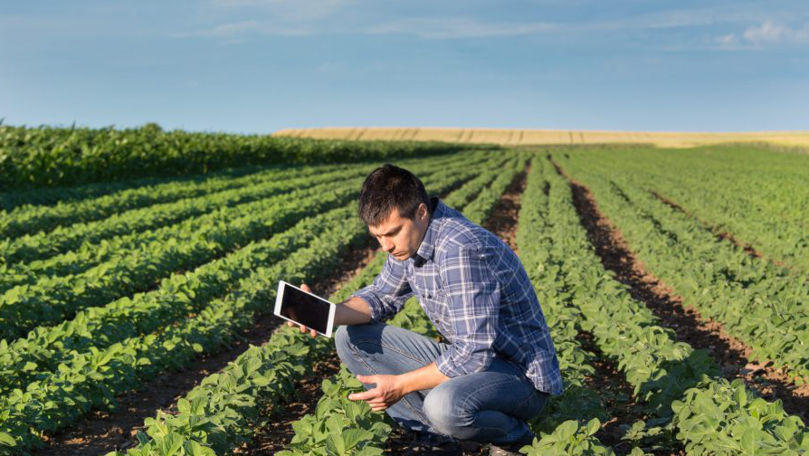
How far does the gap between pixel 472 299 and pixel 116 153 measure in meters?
19.7

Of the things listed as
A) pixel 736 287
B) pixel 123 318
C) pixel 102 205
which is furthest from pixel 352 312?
pixel 102 205

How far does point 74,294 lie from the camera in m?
7.79

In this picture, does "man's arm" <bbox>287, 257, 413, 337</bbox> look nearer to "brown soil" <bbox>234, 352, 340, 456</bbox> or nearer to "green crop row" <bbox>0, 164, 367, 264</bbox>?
"brown soil" <bbox>234, 352, 340, 456</bbox>

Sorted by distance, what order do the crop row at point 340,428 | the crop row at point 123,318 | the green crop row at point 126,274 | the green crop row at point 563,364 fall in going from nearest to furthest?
the crop row at point 340,428, the green crop row at point 563,364, the crop row at point 123,318, the green crop row at point 126,274

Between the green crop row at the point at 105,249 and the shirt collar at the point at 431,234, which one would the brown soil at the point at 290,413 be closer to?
the shirt collar at the point at 431,234

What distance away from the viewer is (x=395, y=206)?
3.35 m

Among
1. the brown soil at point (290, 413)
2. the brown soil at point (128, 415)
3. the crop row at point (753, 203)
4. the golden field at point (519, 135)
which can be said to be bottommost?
the brown soil at point (128, 415)

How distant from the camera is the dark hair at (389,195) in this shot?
3.34 meters

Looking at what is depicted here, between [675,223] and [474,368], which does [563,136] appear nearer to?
[675,223]

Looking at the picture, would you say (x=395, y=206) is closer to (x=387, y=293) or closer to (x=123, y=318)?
(x=387, y=293)

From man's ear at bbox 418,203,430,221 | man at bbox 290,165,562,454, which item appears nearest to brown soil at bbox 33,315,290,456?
man at bbox 290,165,562,454

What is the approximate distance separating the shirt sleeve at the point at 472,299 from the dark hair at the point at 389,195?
0.35 metres

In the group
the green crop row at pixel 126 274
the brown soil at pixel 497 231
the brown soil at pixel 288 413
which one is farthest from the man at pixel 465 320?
the green crop row at pixel 126 274

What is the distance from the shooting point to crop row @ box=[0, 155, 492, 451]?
4691 mm
